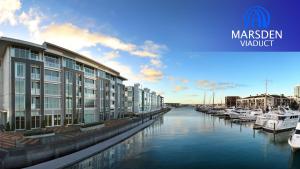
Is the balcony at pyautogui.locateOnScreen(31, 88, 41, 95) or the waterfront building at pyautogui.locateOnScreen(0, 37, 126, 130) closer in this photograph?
the waterfront building at pyautogui.locateOnScreen(0, 37, 126, 130)

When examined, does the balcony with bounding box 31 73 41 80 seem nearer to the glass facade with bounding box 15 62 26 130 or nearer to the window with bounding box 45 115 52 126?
the glass facade with bounding box 15 62 26 130

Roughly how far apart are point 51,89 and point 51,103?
2.83 meters

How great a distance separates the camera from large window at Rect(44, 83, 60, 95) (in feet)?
158

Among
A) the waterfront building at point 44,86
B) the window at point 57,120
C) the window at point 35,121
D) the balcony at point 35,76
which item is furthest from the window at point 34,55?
the window at point 57,120

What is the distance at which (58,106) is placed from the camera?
2009 inches

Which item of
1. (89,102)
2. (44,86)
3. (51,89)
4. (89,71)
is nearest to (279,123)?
(89,102)

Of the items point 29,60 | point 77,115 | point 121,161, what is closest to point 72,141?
point 121,161

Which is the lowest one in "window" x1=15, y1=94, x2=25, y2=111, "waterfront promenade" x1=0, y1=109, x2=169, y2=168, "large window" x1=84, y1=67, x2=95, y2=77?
"waterfront promenade" x1=0, y1=109, x2=169, y2=168

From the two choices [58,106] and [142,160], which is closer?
[142,160]

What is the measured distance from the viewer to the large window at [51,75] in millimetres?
48281

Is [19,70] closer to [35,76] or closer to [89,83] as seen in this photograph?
[35,76]

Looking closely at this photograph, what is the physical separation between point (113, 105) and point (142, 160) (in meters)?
53.5

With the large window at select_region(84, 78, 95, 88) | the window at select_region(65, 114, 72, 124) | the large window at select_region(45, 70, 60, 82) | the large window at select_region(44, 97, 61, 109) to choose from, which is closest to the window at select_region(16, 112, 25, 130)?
the large window at select_region(44, 97, 61, 109)

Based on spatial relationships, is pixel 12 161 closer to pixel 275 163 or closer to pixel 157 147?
pixel 157 147
